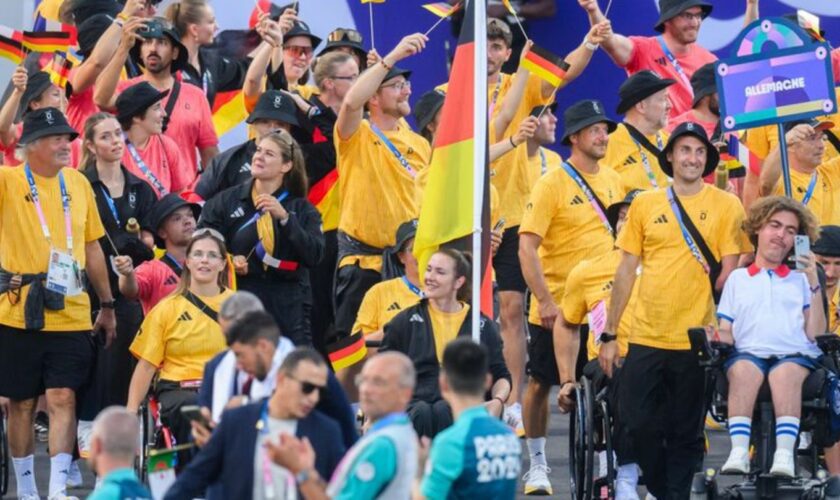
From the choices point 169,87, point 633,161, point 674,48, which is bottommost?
point 633,161

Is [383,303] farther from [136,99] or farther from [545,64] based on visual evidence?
[136,99]

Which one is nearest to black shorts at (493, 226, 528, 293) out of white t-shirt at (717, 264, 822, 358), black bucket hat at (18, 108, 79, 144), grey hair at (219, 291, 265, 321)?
white t-shirt at (717, 264, 822, 358)

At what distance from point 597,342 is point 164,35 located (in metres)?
3.84

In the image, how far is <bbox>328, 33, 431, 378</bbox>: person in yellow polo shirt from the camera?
1500 centimetres

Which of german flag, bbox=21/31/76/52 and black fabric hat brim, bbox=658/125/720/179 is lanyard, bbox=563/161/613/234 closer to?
black fabric hat brim, bbox=658/125/720/179

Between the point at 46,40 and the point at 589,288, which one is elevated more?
the point at 46,40

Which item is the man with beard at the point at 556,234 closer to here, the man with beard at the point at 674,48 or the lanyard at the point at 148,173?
the man with beard at the point at 674,48

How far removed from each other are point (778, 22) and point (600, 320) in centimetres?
221

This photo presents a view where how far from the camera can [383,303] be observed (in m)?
14.1

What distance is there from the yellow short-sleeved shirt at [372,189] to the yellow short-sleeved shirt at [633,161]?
1.36 meters

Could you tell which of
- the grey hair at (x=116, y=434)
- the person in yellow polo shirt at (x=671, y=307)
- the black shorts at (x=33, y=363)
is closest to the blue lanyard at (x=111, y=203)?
the black shorts at (x=33, y=363)

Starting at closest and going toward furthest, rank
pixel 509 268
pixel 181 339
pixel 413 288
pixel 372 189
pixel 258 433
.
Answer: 1. pixel 258 433
2. pixel 181 339
3. pixel 413 288
4. pixel 372 189
5. pixel 509 268

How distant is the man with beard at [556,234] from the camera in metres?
14.6

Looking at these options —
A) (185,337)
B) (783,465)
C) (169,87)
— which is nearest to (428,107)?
(169,87)
